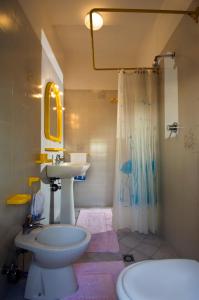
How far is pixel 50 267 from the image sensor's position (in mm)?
1238

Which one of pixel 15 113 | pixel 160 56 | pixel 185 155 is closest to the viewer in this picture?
pixel 15 113

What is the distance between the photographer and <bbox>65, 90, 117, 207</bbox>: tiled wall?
131 inches

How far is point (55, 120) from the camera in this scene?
98.0 inches

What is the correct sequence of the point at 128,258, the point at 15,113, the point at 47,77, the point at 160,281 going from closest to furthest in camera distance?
the point at 160,281, the point at 15,113, the point at 128,258, the point at 47,77

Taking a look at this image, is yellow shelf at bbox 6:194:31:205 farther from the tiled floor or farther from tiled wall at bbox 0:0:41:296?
the tiled floor

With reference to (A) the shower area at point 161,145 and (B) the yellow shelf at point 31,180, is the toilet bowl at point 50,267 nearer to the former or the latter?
(B) the yellow shelf at point 31,180

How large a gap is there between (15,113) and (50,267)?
1114 millimetres

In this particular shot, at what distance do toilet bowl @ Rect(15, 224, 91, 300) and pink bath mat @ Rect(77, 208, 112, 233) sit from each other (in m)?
1.08

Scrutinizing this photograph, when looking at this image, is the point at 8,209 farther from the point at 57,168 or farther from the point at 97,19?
the point at 97,19

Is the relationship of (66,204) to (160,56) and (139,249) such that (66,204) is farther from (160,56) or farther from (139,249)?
(160,56)

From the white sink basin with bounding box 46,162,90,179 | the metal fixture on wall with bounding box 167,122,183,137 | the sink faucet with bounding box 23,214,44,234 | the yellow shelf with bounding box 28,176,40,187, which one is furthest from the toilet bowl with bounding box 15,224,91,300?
A: the metal fixture on wall with bounding box 167,122,183,137

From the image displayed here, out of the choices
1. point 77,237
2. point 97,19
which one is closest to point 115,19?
point 97,19

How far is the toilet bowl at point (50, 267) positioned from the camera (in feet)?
3.83

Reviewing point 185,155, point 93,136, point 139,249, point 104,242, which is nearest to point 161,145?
point 185,155
